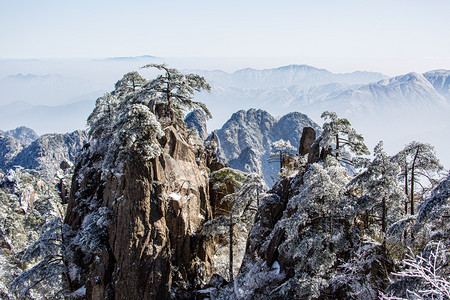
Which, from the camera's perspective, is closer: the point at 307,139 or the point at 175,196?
the point at 175,196

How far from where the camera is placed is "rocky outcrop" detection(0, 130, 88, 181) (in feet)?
479

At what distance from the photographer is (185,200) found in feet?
66.8

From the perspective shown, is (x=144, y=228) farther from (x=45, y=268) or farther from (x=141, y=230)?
(x=45, y=268)

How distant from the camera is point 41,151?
151000mm

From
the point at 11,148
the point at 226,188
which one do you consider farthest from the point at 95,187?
the point at 11,148

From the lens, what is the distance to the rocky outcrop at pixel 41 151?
146m

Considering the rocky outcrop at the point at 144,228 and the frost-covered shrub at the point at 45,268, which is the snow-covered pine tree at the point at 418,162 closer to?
the rocky outcrop at the point at 144,228

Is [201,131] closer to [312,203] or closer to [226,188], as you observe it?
[226,188]

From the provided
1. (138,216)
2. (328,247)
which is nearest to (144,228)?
(138,216)

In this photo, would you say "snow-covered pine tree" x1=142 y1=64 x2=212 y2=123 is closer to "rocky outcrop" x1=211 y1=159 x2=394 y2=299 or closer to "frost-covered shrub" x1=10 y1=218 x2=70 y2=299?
"frost-covered shrub" x1=10 y1=218 x2=70 y2=299

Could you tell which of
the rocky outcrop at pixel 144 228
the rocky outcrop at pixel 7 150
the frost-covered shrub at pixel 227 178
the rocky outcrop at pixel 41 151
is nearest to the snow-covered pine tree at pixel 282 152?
the frost-covered shrub at pixel 227 178

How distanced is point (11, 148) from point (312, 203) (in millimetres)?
198134

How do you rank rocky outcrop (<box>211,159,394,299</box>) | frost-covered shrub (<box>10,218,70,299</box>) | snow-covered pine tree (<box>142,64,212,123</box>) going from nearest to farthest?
rocky outcrop (<box>211,159,394,299</box>) < frost-covered shrub (<box>10,218,70,299</box>) < snow-covered pine tree (<box>142,64,212,123</box>)

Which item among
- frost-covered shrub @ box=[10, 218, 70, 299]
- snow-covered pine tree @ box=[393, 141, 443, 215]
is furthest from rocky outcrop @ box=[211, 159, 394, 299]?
frost-covered shrub @ box=[10, 218, 70, 299]
